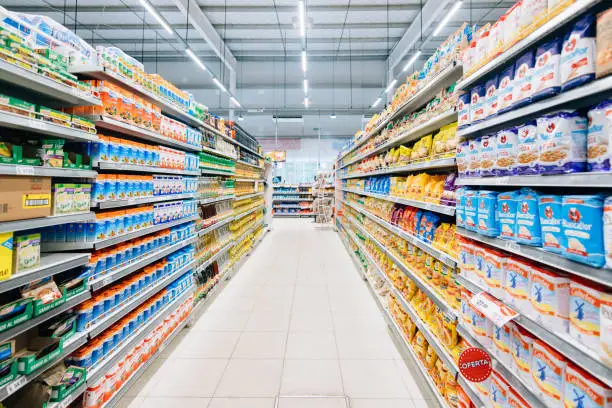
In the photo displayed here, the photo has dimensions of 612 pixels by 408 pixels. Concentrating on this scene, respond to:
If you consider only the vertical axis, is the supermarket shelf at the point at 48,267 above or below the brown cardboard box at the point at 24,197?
below

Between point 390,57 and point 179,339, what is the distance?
1303cm

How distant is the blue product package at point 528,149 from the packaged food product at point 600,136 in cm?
19

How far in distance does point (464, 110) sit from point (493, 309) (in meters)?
1.11

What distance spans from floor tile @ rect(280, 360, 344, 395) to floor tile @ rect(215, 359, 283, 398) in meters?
0.08

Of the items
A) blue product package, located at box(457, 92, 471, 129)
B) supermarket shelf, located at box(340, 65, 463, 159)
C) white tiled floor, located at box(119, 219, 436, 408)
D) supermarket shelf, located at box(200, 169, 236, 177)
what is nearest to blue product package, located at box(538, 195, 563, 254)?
blue product package, located at box(457, 92, 471, 129)

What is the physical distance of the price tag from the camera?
125cm

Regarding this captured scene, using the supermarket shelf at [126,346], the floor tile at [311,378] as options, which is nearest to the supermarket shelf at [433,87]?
the floor tile at [311,378]

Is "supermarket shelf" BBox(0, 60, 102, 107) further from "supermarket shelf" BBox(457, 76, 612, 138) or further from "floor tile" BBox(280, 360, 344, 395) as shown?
"floor tile" BBox(280, 360, 344, 395)

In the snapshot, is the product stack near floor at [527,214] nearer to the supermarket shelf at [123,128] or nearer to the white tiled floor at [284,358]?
the white tiled floor at [284,358]

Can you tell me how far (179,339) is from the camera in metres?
2.99

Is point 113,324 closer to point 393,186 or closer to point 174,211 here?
point 174,211

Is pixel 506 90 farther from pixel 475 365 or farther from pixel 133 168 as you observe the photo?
pixel 133 168

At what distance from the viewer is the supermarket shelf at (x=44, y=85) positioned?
1.30m

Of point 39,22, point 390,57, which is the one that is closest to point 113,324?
point 39,22
